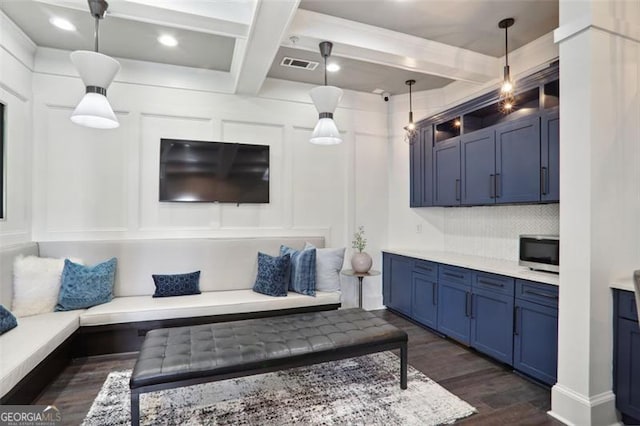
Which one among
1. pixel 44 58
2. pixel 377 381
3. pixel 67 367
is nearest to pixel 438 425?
pixel 377 381

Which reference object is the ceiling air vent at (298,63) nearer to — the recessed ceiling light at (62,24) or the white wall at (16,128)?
the recessed ceiling light at (62,24)

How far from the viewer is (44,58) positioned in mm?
3381

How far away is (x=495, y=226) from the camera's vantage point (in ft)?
12.2

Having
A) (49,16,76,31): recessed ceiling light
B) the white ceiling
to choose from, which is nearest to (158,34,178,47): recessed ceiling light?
the white ceiling

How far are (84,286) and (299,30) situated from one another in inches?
117

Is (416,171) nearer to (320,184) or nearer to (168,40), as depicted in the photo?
(320,184)

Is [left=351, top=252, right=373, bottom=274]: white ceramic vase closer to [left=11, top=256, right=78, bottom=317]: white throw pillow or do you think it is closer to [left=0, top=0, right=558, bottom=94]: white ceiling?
[left=0, top=0, right=558, bottom=94]: white ceiling

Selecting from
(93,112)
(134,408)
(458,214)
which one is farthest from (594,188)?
(93,112)

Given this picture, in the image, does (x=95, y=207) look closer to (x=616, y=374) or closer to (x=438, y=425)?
(x=438, y=425)

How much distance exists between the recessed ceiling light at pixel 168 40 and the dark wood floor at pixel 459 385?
9.77 ft

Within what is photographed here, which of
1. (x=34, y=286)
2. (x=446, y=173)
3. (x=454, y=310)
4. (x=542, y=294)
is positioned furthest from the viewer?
(x=446, y=173)

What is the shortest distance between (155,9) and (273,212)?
239cm

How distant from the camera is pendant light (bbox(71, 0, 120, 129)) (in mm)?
2379

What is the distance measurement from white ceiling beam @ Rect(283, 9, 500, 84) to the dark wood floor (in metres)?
2.82
